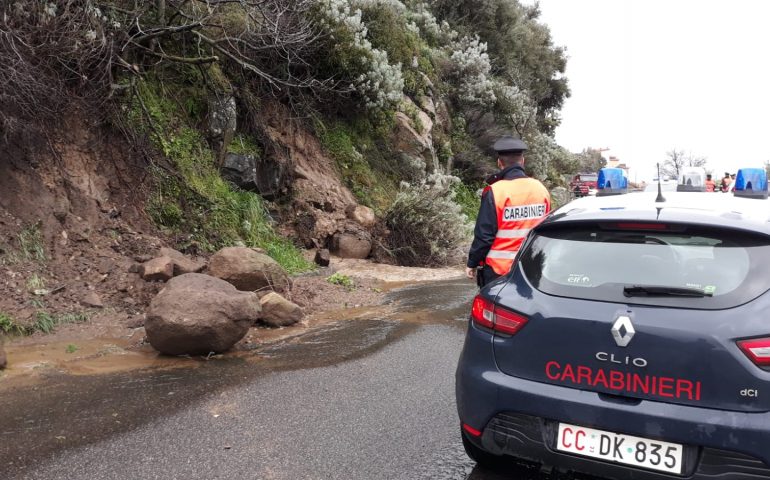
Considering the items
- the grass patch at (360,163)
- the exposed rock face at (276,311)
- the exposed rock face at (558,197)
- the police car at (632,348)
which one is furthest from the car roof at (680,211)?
the exposed rock face at (558,197)

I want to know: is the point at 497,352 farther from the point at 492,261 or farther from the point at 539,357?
the point at 492,261

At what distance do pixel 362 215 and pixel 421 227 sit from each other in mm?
1320

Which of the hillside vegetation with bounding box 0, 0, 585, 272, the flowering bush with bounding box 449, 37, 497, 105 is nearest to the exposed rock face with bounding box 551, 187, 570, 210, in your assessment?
the hillside vegetation with bounding box 0, 0, 585, 272

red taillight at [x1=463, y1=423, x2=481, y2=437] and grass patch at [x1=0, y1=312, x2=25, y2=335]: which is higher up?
grass patch at [x1=0, y1=312, x2=25, y2=335]

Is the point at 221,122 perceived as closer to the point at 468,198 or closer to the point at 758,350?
the point at 468,198

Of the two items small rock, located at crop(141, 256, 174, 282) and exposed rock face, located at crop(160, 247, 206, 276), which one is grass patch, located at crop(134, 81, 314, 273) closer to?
exposed rock face, located at crop(160, 247, 206, 276)

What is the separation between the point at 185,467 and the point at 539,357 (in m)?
2.13

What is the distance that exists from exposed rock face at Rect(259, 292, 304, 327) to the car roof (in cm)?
427

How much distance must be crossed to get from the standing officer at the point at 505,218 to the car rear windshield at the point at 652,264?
133 cm

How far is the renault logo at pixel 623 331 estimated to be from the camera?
8.73 ft

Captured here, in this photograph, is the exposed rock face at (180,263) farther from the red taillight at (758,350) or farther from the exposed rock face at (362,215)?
the red taillight at (758,350)

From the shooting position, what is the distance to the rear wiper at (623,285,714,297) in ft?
8.79

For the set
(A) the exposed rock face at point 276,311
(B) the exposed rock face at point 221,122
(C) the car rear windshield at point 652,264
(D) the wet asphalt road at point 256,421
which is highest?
(B) the exposed rock face at point 221,122

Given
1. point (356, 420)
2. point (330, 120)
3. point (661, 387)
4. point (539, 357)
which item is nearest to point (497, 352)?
point (539, 357)
